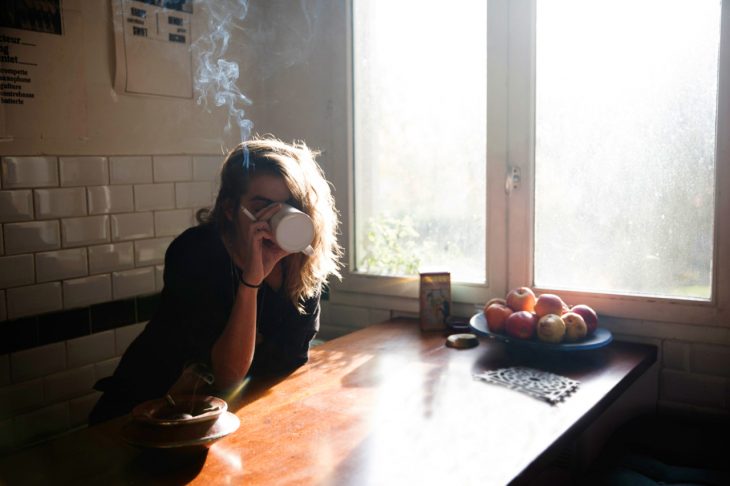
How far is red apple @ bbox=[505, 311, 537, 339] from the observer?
1.97 m

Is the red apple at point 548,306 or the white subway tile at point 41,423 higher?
the red apple at point 548,306

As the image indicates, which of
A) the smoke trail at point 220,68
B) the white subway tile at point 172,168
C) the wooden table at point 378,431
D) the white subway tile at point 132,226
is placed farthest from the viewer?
the smoke trail at point 220,68

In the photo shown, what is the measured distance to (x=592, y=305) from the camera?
86.5 inches

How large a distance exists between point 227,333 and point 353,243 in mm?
1034

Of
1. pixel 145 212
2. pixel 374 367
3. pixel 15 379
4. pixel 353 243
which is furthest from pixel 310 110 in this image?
pixel 15 379

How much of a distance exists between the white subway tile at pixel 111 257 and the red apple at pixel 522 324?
1.25 meters

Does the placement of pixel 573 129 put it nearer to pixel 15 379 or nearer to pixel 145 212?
pixel 145 212

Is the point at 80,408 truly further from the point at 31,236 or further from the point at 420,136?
the point at 420,136

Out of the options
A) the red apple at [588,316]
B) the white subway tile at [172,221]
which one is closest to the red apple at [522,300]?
the red apple at [588,316]

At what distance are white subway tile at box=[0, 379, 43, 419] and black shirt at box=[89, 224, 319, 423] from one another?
0.30 m

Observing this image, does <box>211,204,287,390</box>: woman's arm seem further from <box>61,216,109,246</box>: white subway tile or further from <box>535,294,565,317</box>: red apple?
<box>535,294,565,317</box>: red apple

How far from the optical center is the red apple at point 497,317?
2062 millimetres

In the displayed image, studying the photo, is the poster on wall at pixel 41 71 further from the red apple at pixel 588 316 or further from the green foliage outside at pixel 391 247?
the red apple at pixel 588 316

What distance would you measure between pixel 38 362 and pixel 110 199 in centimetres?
Result: 55
